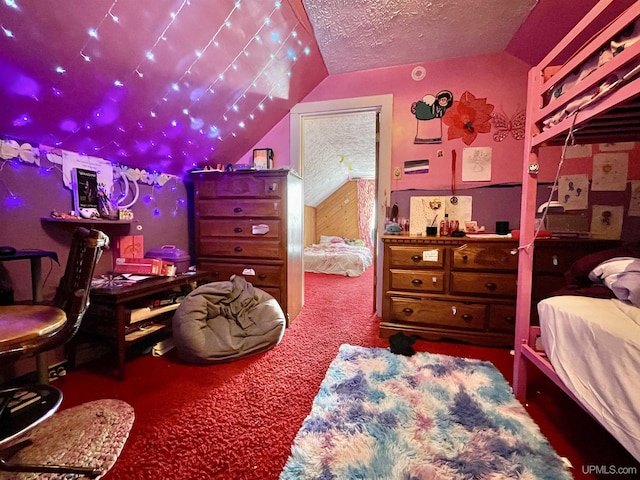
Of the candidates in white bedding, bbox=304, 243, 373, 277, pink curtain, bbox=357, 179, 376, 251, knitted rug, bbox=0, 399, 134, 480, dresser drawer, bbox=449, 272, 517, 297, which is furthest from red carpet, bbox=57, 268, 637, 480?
pink curtain, bbox=357, 179, 376, 251

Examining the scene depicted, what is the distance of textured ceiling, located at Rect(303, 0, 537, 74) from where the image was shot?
1887mm

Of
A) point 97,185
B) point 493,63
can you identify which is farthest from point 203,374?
point 493,63

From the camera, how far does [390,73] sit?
2617 millimetres

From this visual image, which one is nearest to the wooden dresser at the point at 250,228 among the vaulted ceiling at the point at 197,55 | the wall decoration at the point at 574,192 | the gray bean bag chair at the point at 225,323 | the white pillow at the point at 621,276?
the gray bean bag chair at the point at 225,323

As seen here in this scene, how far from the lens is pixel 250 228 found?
2447 millimetres

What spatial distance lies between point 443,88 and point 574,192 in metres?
1.46

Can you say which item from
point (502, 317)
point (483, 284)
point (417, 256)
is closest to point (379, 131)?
point (417, 256)

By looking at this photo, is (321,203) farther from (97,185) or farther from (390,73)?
(97,185)

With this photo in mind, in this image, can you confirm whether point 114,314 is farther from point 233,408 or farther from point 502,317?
point 502,317

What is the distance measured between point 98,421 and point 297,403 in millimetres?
946

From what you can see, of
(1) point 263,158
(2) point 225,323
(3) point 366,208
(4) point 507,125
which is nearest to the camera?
(2) point 225,323

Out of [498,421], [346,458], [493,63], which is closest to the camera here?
[346,458]

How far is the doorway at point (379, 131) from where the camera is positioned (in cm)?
265

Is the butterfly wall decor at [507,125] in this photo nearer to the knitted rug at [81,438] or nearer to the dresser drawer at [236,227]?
the dresser drawer at [236,227]
